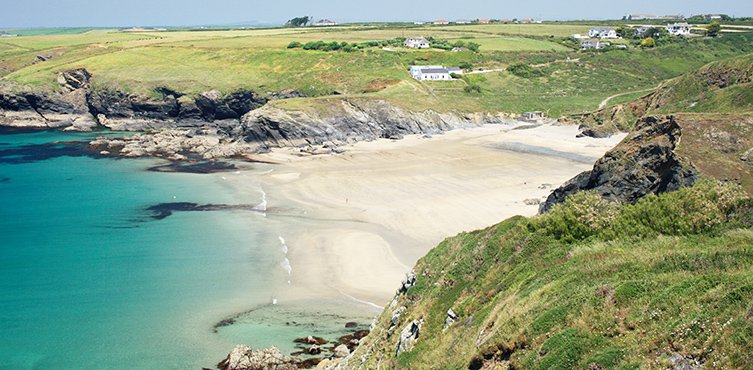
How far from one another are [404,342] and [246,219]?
32.2 m

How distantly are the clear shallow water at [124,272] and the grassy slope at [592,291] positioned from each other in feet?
39.5

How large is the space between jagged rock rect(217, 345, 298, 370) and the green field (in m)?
59.5

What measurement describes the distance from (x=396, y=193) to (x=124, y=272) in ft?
84.0

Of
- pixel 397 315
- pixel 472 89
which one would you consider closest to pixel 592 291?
pixel 397 315

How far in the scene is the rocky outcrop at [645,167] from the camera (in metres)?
26.6

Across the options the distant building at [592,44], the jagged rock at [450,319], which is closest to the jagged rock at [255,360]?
the jagged rock at [450,319]

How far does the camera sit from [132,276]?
38250 mm

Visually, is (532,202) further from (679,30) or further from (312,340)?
(679,30)

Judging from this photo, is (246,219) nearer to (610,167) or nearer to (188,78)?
(610,167)

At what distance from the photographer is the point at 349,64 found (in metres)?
112

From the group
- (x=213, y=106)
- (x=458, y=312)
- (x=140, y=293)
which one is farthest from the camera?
(x=213, y=106)

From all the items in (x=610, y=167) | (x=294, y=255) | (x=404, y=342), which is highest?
(x=610, y=167)

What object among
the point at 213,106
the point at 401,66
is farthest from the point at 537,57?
the point at 213,106

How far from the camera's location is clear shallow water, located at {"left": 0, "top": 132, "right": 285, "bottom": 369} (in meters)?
29.8
